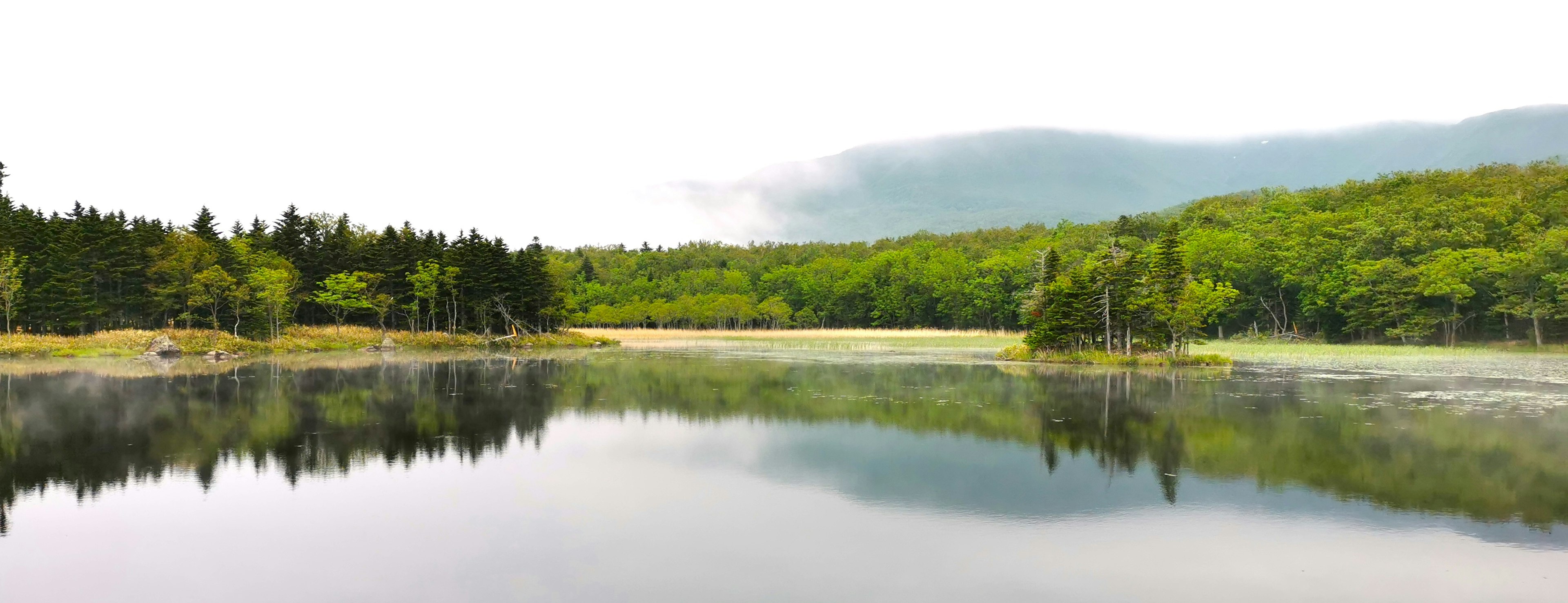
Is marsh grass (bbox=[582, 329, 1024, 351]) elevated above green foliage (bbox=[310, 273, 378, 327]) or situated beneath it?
situated beneath

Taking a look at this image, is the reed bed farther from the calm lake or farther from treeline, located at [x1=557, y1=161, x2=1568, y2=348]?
the calm lake

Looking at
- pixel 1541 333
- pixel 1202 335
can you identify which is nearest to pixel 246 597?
pixel 1202 335

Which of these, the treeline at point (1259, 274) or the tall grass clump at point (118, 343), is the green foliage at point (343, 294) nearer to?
the tall grass clump at point (118, 343)

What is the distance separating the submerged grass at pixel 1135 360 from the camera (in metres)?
35.7

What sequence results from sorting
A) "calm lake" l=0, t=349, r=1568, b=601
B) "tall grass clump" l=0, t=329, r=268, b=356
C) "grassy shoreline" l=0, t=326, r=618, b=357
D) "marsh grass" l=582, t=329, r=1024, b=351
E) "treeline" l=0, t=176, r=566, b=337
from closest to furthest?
"calm lake" l=0, t=349, r=1568, b=601 < "tall grass clump" l=0, t=329, r=268, b=356 < "grassy shoreline" l=0, t=326, r=618, b=357 < "treeline" l=0, t=176, r=566, b=337 < "marsh grass" l=582, t=329, r=1024, b=351

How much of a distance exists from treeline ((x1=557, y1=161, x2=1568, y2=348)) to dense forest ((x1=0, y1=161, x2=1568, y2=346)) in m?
0.20

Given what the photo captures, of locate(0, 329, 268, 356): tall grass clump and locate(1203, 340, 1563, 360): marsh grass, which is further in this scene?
locate(1203, 340, 1563, 360): marsh grass

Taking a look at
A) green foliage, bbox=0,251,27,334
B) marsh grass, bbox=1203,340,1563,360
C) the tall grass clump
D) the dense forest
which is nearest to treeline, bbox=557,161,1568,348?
the dense forest

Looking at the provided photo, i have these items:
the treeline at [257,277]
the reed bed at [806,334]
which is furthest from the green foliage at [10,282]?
the reed bed at [806,334]

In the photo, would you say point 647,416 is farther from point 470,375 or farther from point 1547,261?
point 1547,261

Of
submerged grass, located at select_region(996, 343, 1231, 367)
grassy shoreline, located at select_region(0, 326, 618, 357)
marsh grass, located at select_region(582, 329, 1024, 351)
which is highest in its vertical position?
grassy shoreline, located at select_region(0, 326, 618, 357)

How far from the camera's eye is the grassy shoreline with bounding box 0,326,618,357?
43594mm

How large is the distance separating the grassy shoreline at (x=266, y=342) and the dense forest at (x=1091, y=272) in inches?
59.0

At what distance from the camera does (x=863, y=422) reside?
18.5m
